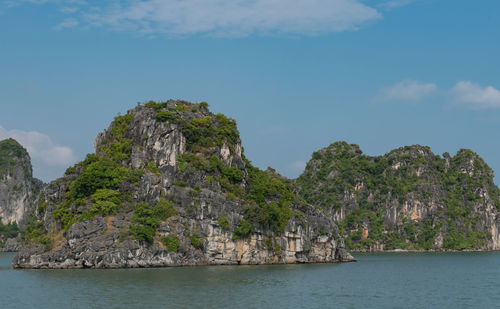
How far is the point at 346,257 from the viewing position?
3607 inches

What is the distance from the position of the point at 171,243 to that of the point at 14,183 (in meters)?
133

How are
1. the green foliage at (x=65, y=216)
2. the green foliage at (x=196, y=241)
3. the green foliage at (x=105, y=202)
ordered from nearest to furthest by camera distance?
1. the green foliage at (x=65, y=216)
2. the green foliage at (x=105, y=202)
3. the green foliage at (x=196, y=241)

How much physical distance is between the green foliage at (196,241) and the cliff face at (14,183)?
129m

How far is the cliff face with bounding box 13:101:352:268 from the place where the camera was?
68.8 meters

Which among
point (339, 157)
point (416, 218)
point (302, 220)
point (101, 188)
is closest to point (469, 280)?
point (302, 220)

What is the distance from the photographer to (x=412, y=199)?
16662 cm

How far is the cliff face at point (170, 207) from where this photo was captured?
68.8 meters

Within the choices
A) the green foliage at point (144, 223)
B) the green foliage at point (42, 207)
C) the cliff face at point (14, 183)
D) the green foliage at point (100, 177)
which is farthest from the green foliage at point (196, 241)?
the cliff face at point (14, 183)

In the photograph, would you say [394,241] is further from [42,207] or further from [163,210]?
[42,207]

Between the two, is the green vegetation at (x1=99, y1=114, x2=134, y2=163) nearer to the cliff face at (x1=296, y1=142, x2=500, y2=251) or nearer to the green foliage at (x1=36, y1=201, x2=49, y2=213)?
the green foliage at (x1=36, y1=201, x2=49, y2=213)

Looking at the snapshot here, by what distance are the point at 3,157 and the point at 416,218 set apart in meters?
124

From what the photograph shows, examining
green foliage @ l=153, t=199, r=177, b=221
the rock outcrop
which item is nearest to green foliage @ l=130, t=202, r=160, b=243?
green foliage @ l=153, t=199, r=177, b=221

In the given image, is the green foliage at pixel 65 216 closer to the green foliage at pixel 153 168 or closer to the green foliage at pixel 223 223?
the green foliage at pixel 153 168

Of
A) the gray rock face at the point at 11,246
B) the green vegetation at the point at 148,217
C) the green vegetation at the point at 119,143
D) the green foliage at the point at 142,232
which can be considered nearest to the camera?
the green foliage at the point at 142,232
